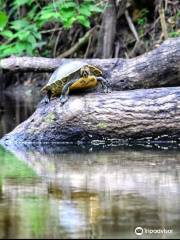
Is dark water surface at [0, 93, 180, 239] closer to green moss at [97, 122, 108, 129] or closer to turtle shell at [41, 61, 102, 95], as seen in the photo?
green moss at [97, 122, 108, 129]

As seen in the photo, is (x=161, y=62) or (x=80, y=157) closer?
(x=80, y=157)

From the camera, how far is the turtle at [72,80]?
7203 millimetres

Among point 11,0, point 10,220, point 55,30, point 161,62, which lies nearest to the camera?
point 10,220

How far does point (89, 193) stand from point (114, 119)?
255 centimetres

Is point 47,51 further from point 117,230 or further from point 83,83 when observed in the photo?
point 117,230

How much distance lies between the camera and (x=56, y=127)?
6.90 metres

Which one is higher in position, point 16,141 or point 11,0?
point 11,0

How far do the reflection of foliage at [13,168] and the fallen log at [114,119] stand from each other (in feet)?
3.10

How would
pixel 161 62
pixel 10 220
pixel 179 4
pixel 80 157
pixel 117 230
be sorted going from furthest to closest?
pixel 179 4 → pixel 161 62 → pixel 80 157 → pixel 10 220 → pixel 117 230

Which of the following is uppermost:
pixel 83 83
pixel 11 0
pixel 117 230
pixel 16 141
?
pixel 11 0

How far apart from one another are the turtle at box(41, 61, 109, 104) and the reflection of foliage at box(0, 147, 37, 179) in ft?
4.58

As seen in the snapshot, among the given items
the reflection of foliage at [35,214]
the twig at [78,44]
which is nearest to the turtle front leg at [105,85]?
the reflection of foliage at [35,214]

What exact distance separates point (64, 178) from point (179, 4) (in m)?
9.33

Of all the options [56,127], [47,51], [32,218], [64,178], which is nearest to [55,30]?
[47,51]
